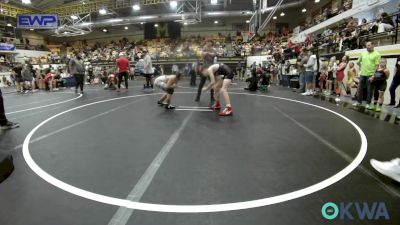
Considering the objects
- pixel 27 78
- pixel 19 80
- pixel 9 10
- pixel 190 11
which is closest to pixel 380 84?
pixel 27 78

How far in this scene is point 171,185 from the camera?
7.95 feet

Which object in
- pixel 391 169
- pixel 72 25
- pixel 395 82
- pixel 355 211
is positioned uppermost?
pixel 72 25

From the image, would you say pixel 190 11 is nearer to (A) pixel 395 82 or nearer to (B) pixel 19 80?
(B) pixel 19 80

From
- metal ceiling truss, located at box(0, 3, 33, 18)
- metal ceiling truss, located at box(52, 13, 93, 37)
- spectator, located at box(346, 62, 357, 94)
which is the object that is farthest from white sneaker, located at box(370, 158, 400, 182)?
metal ceiling truss, located at box(0, 3, 33, 18)

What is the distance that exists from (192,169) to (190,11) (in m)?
22.9

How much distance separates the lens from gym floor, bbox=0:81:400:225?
198 centimetres

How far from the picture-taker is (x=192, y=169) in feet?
9.21

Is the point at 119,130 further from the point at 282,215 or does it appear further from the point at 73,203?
the point at 282,215

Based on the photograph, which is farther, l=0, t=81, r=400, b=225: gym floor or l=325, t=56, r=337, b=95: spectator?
l=325, t=56, r=337, b=95: spectator

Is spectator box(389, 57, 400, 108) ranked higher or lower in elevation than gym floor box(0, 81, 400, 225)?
higher

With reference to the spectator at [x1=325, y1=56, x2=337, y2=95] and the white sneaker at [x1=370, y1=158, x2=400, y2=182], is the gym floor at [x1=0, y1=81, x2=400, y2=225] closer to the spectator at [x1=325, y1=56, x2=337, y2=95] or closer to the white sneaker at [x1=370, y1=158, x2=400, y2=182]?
the white sneaker at [x1=370, y1=158, x2=400, y2=182]

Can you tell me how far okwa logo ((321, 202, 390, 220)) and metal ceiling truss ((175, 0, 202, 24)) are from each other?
21162 millimetres

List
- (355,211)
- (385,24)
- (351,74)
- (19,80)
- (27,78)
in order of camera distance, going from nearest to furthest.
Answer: (355,211) → (385,24) → (351,74) → (19,80) → (27,78)

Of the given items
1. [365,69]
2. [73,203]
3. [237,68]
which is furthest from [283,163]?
[237,68]
